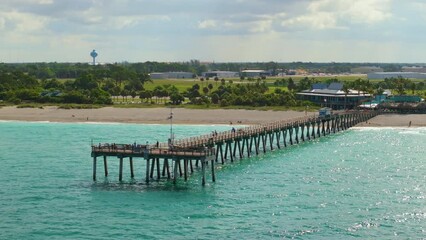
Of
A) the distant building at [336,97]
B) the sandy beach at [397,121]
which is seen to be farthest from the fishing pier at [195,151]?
the distant building at [336,97]

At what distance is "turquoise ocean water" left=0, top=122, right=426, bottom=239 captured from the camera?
44.9m

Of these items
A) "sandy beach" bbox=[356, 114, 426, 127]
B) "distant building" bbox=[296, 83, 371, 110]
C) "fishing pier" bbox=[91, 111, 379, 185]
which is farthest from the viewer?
"distant building" bbox=[296, 83, 371, 110]

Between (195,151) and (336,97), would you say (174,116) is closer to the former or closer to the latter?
(336,97)

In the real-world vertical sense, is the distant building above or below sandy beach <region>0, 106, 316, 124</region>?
above

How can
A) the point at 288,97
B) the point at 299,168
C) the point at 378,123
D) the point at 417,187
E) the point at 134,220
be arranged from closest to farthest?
the point at 134,220 → the point at 417,187 → the point at 299,168 → the point at 378,123 → the point at 288,97

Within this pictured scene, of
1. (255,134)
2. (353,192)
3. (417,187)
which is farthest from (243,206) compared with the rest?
(255,134)

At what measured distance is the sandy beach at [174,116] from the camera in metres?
116

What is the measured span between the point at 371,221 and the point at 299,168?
71.4 ft

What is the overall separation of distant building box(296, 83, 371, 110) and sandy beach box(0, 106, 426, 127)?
1656 centimetres

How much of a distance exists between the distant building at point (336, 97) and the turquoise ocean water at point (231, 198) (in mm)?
57254

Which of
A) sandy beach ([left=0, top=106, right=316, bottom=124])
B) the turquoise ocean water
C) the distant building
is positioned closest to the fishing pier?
the turquoise ocean water

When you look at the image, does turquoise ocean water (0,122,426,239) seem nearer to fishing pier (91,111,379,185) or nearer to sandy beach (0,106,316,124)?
fishing pier (91,111,379,185)

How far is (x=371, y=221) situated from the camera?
47250mm

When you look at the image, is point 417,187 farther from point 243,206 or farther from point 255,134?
point 255,134
